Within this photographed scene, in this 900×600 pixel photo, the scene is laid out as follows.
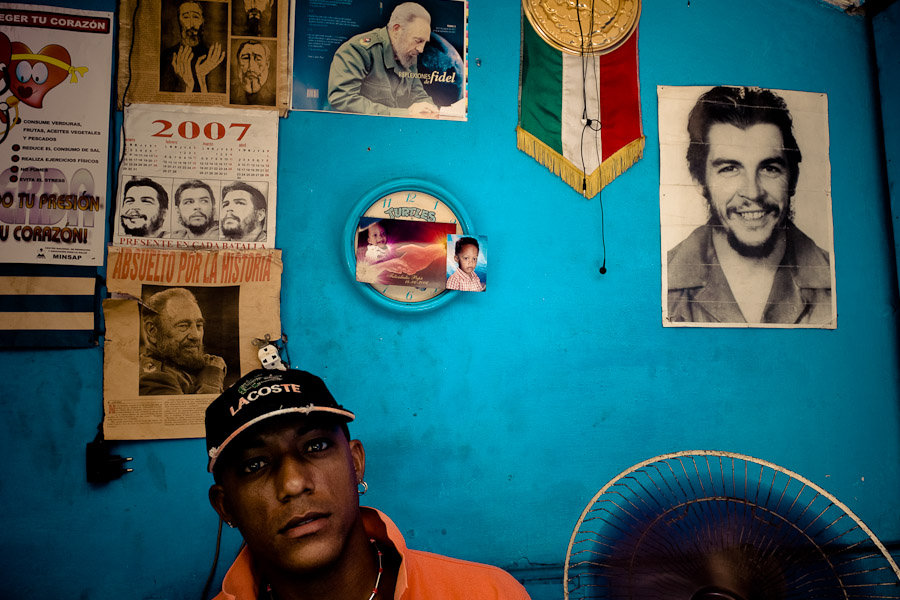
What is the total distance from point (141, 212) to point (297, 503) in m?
1.21

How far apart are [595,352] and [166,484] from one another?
1.45 m

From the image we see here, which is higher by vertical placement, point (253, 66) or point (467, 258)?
point (253, 66)

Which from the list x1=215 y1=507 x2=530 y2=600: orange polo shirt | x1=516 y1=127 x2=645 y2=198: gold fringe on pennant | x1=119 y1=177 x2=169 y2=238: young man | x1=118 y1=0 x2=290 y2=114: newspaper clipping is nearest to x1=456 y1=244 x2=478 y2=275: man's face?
x1=516 y1=127 x2=645 y2=198: gold fringe on pennant

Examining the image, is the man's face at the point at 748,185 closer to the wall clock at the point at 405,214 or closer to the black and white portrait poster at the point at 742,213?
the black and white portrait poster at the point at 742,213

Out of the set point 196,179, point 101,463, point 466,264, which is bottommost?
point 101,463

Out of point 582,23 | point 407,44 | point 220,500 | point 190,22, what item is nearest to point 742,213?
point 582,23

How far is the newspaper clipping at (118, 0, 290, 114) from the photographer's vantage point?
1.75 metres

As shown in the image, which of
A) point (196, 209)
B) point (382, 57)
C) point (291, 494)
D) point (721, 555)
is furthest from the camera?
point (382, 57)

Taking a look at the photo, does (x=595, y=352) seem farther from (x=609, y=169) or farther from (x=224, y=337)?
(x=224, y=337)

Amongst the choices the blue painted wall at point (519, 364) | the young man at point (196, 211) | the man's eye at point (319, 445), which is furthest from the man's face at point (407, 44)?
the man's eye at point (319, 445)

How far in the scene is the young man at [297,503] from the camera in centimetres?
99

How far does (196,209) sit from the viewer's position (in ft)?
5.69

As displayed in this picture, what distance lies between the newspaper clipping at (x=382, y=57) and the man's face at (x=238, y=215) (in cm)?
Answer: 35

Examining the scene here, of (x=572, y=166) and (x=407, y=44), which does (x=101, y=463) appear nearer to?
(x=407, y=44)
